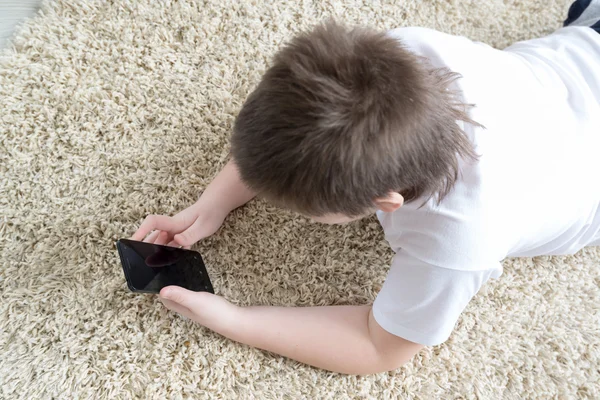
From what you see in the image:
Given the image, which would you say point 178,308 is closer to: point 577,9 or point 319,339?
point 319,339

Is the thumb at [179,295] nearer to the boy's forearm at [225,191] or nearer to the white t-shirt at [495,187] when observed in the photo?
the boy's forearm at [225,191]

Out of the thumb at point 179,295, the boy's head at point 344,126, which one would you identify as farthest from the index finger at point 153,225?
the boy's head at point 344,126

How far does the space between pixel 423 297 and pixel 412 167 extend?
0.65 feet

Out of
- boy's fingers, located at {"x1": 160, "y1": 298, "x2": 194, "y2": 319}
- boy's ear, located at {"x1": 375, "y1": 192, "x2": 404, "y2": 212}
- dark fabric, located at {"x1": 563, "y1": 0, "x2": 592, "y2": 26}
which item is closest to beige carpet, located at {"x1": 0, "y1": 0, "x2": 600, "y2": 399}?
boy's fingers, located at {"x1": 160, "y1": 298, "x2": 194, "y2": 319}

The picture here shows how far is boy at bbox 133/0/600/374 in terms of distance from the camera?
45 centimetres

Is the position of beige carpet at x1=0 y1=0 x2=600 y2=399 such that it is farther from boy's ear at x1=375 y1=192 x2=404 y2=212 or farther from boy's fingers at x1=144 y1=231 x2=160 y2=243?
boy's ear at x1=375 y1=192 x2=404 y2=212

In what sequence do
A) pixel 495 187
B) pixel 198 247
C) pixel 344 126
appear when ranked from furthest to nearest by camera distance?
pixel 198 247 → pixel 495 187 → pixel 344 126

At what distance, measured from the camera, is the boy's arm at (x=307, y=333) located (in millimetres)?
671

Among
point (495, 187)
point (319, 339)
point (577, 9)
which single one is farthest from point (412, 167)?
point (577, 9)

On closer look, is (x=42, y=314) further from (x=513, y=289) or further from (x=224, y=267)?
(x=513, y=289)

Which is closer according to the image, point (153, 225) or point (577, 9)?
point (153, 225)

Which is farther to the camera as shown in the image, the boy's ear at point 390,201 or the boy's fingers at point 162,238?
the boy's fingers at point 162,238

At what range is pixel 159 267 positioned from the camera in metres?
0.67

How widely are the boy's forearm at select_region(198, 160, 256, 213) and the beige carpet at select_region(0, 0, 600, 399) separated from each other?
4cm
